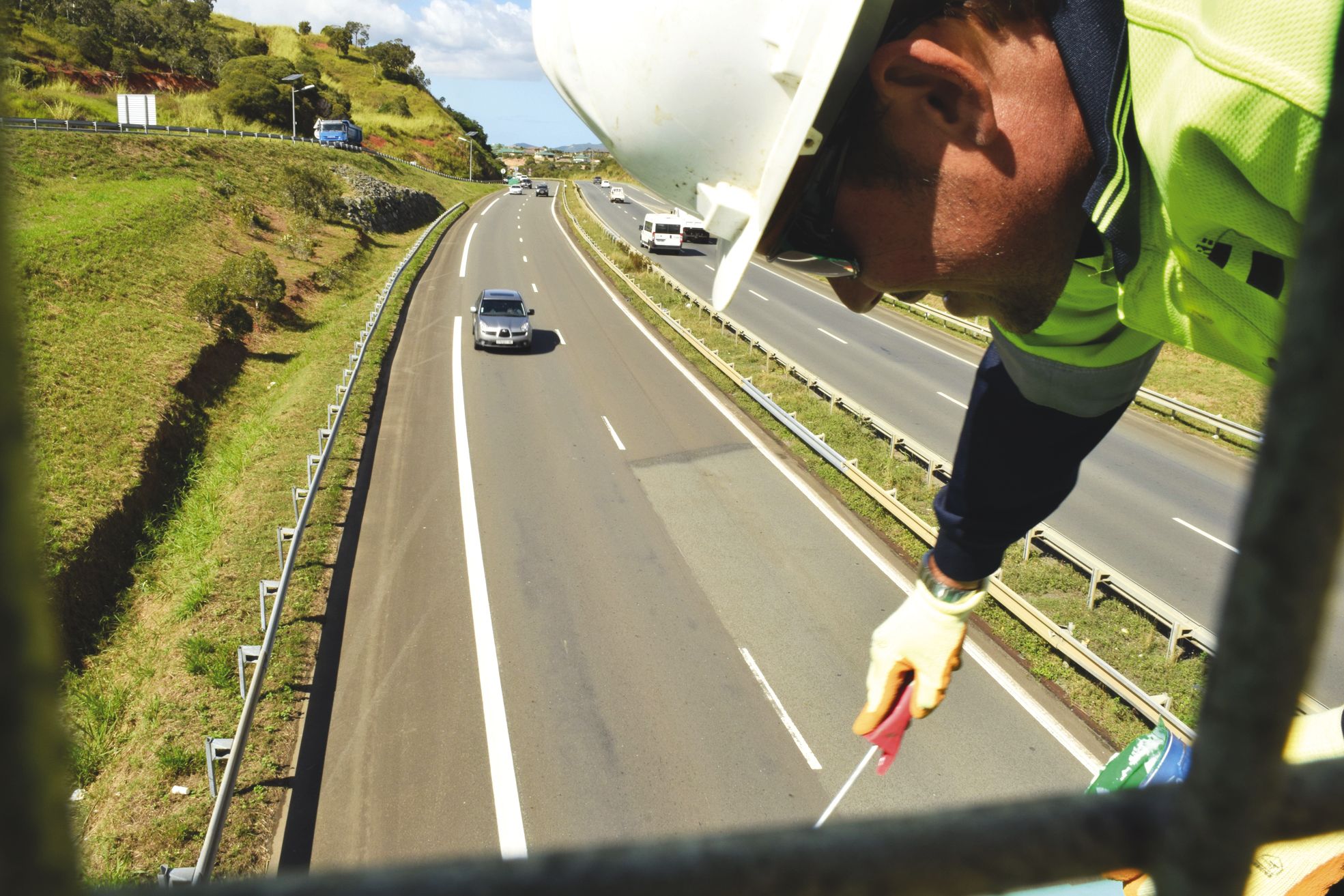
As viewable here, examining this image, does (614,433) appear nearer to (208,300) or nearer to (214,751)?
(214,751)

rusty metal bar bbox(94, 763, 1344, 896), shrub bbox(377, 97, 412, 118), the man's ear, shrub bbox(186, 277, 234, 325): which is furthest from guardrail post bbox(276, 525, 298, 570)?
shrub bbox(377, 97, 412, 118)

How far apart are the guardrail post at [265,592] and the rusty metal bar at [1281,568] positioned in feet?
33.9

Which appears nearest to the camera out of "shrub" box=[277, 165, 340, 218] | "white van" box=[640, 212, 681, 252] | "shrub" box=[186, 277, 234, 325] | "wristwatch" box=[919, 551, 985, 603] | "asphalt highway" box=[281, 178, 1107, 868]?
"wristwatch" box=[919, 551, 985, 603]

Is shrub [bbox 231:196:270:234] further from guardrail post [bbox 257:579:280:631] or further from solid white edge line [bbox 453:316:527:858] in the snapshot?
guardrail post [bbox 257:579:280:631]

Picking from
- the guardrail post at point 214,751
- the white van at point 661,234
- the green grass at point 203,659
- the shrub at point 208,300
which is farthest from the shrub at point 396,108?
the guardrail post at point 214,751

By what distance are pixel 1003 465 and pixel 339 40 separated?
116 meters

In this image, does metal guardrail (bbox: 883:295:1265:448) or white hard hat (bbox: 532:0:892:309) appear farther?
metal guardrail (bbox: 883:295:1265:448)

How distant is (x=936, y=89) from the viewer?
1.90m

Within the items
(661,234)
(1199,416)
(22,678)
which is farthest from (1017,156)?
(661,234)

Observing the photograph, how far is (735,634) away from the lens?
10406 millimetres

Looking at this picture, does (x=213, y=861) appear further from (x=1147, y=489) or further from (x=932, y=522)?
(x=1147, y=489)

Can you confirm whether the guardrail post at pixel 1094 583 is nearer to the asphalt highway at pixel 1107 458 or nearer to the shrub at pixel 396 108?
the asphalt highway at pixel 1107 458

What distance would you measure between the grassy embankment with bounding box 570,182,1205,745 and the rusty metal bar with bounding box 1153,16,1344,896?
9.69 m

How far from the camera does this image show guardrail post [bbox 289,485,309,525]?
1235 centimetres
